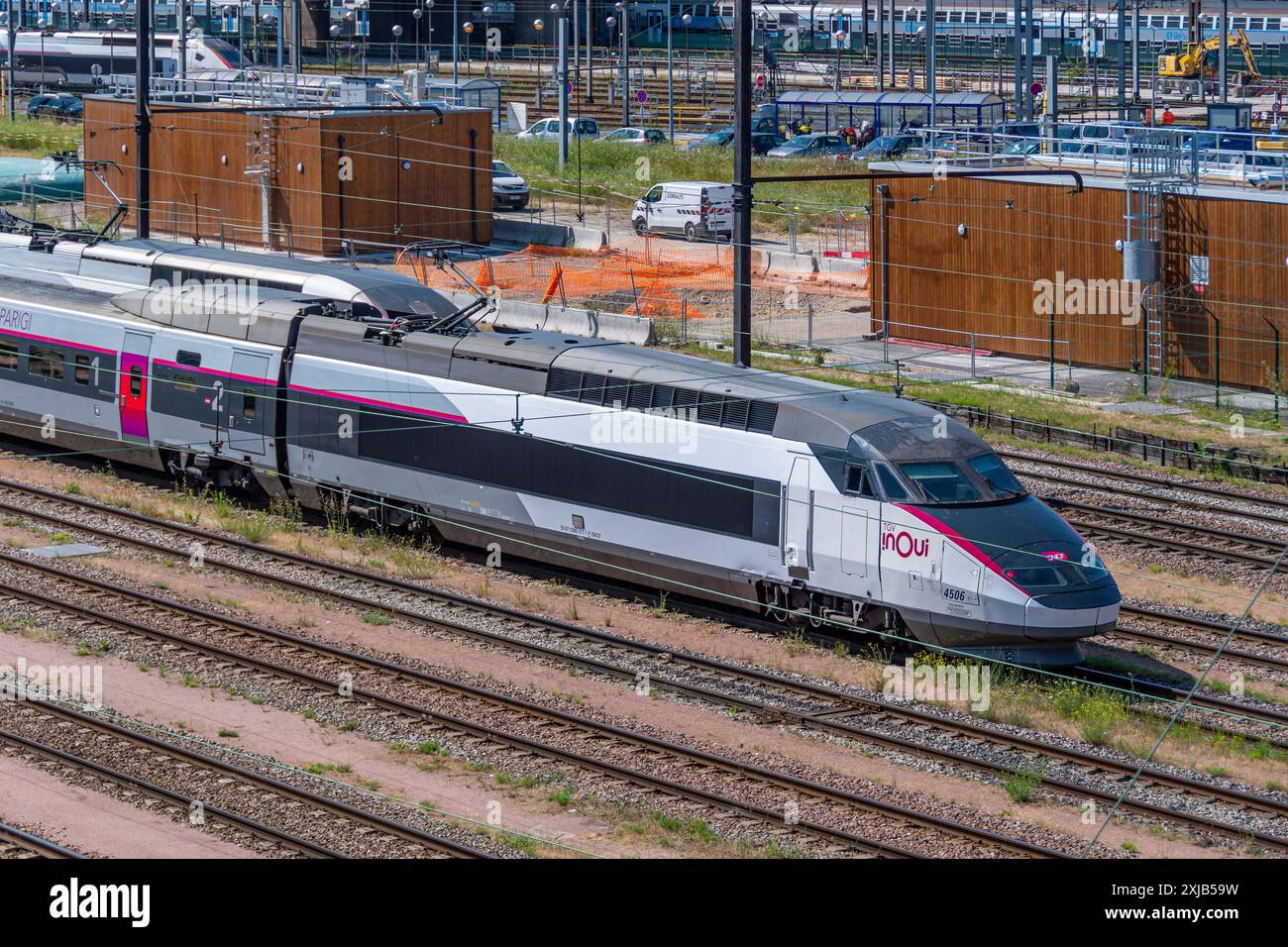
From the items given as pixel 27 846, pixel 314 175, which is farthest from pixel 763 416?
pixel 314 175

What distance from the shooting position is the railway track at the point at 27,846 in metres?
14.1

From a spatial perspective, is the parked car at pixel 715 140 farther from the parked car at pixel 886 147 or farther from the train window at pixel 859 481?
the train window at pixel 859 481

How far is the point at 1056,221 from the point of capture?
1465 inches

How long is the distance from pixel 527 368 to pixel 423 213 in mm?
29726

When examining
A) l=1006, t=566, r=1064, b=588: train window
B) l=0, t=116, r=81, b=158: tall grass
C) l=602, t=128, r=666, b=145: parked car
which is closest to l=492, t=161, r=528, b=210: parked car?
l=602, t=128, r=666, b=145: parked car

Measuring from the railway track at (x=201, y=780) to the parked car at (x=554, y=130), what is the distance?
60.4m

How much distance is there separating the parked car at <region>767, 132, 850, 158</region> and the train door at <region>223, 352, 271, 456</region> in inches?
1866

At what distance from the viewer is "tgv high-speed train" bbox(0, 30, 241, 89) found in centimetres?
9369

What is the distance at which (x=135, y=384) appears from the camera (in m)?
27.8

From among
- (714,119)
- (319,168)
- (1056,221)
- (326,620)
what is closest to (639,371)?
(326,620)

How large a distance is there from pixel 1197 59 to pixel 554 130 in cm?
3217

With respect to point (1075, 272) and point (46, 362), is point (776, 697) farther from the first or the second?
point (1075, 272)

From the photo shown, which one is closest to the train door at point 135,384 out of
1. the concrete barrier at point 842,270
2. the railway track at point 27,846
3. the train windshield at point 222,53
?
the railway track at point 27,846
